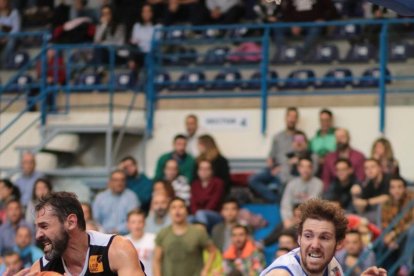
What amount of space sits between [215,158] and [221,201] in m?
0.66

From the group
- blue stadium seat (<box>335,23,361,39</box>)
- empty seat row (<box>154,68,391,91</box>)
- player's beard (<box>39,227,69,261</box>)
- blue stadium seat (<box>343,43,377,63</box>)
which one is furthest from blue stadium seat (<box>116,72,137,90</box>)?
player's beard (<box>39,227,69,261</box>)

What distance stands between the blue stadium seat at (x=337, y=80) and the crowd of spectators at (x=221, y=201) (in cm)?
78

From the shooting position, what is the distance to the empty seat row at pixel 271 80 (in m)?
17.9

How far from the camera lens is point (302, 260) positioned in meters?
7.70

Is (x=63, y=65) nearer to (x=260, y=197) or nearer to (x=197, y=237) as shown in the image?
(x=260, y=197)

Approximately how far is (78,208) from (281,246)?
6036mm

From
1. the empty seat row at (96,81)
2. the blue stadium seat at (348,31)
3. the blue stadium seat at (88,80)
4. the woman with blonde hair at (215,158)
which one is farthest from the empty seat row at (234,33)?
the woman with blonde hair at (215,158)

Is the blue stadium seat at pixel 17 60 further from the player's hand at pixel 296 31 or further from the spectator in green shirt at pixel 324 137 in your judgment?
the spectator in green shirt at pixel 324 137

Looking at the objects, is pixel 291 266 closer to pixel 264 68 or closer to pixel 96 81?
pixel 264 68

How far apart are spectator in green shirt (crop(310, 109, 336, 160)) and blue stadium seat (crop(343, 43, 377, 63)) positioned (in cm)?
138

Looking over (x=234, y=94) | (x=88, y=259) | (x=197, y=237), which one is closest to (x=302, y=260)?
(x=88, y=259)

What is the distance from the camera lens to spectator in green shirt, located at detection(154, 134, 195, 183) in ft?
55.6

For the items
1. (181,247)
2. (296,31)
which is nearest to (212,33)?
A: (296,31)

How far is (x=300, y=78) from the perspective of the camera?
18.1 metres
